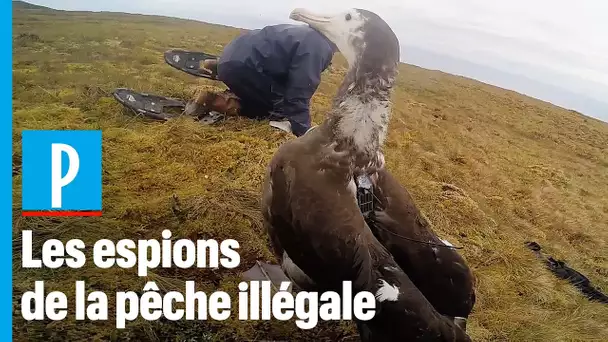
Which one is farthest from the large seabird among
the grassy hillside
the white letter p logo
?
the white letter p logo

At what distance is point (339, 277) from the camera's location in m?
2.08

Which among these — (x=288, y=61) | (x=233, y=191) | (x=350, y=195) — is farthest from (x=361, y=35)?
(x=288, y=61)

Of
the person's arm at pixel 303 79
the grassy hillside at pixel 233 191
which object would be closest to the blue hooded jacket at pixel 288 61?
the person's arm at pixel 303 79

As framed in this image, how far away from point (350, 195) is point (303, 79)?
2232mm

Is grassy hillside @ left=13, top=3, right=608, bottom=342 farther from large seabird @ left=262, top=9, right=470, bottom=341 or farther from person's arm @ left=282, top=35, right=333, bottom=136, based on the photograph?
large seabird @ left=262, top=9, right=470, bottom=341

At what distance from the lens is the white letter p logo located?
2564mm

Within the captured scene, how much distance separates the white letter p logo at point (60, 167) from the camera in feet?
8.41

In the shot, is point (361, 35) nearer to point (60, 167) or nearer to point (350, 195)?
point (350, 195)

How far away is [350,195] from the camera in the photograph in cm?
211

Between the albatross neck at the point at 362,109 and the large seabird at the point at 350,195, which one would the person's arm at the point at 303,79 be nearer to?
the large seabird at the point at 350,195

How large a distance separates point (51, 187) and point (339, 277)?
67.8 inches

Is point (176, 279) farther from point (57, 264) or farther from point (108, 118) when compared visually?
point (108, 118)

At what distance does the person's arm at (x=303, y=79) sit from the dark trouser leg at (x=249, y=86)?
0.36 metres

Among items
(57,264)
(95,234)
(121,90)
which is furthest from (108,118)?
(57,264)
